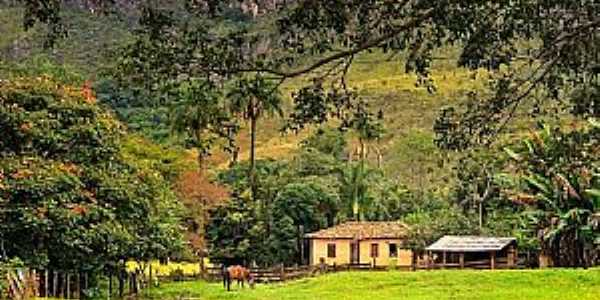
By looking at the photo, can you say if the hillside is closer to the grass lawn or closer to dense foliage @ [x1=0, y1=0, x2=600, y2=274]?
the grass lawn

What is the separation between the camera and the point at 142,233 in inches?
1431

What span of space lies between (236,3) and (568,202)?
30.5 metres

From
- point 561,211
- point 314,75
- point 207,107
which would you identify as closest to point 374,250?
point 561,211

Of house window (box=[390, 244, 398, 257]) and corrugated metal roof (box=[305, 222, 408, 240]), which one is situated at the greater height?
corrugated metal roof (box=[305, 222, 408, 240])

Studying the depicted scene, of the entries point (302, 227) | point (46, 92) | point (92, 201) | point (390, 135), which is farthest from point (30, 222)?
point (390, 135)

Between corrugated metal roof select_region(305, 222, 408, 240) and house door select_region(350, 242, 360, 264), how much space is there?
1.08 metres

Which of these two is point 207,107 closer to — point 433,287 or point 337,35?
point 337,35

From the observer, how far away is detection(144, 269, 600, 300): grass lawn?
31.6m

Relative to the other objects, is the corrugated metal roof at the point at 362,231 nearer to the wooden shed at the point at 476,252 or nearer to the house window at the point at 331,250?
the house window at the point at 331,250

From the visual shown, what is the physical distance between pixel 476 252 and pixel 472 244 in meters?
0.45

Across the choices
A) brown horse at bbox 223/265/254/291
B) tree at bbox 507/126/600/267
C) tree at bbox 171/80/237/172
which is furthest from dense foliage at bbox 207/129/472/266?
tree at bbox 171/80/237/172

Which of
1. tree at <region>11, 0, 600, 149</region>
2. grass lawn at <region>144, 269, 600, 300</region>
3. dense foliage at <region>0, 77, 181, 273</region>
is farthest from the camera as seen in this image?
grass lawn at <region>144, 269, 600, 300</region>

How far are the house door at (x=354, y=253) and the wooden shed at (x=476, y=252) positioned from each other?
10.6 m

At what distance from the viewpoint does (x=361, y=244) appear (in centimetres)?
6469
